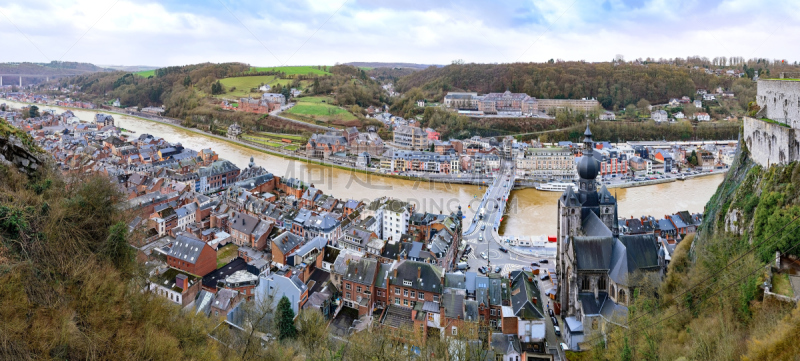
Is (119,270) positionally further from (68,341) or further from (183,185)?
(183,185)

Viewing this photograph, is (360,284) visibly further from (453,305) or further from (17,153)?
(17,153)

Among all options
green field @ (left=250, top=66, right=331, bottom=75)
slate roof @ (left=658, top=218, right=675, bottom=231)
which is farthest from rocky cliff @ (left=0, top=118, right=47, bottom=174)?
green field @ (left=250, top=66, right=331, bottom=75)

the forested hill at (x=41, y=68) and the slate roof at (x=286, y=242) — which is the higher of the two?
the forested hill at (x=41, y=68)

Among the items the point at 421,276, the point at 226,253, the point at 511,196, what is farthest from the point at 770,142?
the point at 511,196

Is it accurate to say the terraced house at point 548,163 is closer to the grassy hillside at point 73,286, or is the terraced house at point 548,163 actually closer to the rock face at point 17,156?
the grassy hillside at point 73,286

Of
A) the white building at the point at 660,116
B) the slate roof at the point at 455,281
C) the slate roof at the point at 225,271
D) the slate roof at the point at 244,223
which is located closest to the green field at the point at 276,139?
the slate roof at the point at 244,223

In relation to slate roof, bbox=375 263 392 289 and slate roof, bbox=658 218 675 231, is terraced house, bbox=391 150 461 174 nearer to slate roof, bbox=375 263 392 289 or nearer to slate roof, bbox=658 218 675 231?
slate roof, bbox=658 218 675 231
